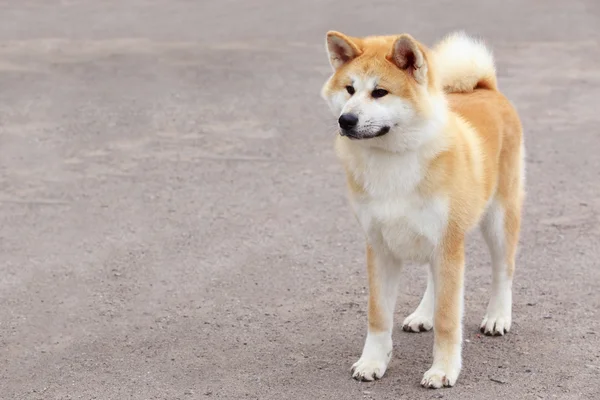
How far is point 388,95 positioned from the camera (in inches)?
173

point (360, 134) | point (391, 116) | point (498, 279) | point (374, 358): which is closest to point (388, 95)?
point (391, 116)

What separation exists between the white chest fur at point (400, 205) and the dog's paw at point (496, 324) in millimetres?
810

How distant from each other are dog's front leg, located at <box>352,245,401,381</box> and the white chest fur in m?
0.17

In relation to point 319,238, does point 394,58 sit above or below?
above

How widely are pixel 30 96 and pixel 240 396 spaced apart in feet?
18.3

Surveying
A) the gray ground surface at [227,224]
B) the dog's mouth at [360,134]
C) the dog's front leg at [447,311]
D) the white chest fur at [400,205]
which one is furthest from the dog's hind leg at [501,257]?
the dog's mouth at [360,134]

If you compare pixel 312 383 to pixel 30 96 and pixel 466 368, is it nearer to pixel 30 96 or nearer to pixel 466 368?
pixel 466 368

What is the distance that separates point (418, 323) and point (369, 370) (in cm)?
63

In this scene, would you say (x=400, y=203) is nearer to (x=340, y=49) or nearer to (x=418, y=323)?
(x=340, y=49)

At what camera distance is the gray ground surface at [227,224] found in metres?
4.92

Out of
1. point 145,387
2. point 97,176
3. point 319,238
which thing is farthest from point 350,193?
point 97,176

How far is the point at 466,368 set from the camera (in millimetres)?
4867

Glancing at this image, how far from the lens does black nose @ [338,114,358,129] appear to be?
14.1 ft

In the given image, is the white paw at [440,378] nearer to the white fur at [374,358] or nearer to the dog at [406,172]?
the dog at [406,172]
